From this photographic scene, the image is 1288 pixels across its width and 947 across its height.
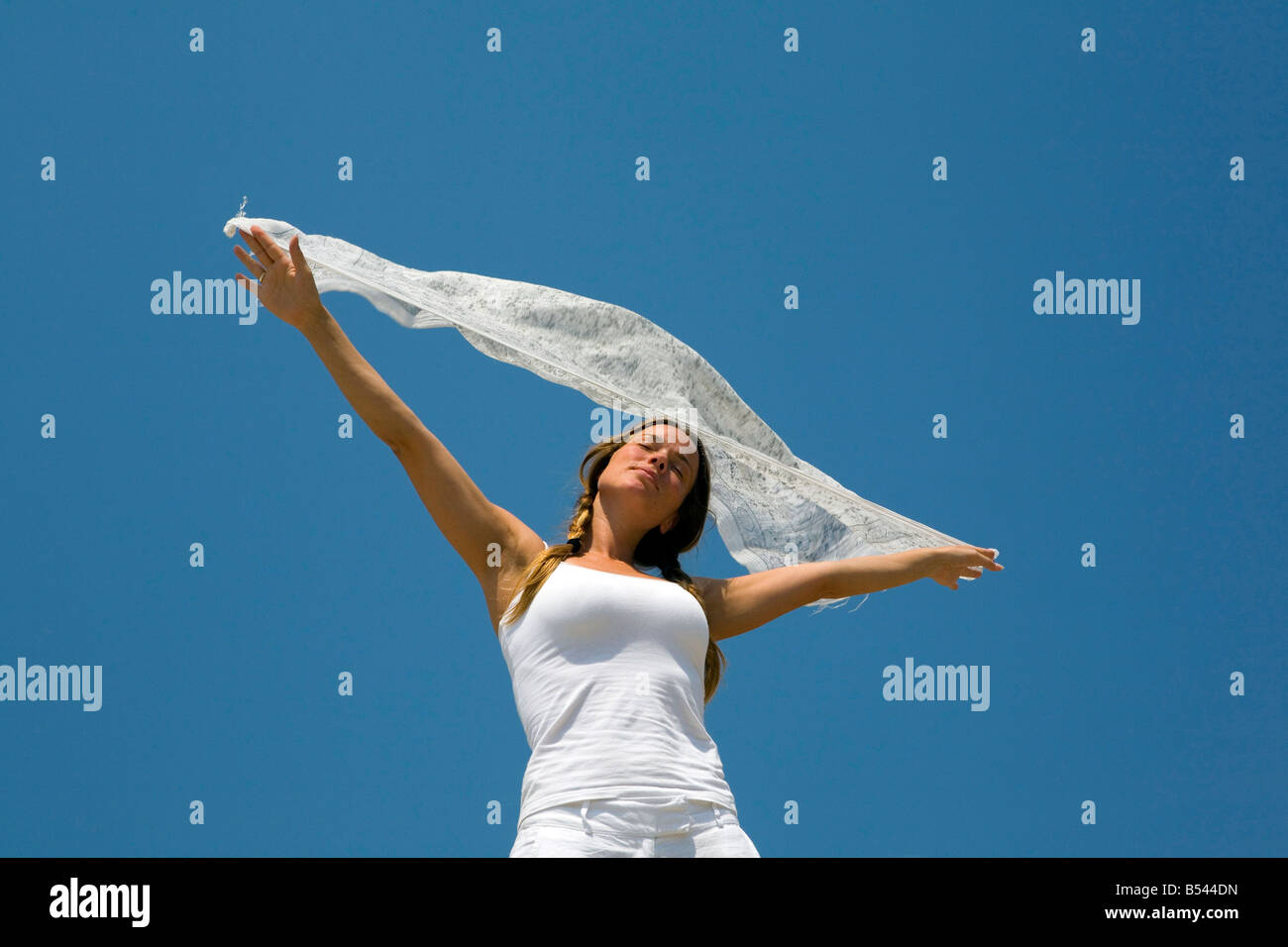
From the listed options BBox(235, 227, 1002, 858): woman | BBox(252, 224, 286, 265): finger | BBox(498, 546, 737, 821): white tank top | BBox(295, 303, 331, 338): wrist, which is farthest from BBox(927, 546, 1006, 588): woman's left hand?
BBox(252, 224, 286, 265): finger

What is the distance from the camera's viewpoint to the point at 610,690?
3926 mm

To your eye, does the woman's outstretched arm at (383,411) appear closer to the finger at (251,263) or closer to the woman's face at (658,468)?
the finger at (251,263)

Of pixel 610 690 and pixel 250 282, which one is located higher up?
pixel 250 282

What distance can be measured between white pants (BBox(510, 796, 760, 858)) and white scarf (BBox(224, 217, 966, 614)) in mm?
1360

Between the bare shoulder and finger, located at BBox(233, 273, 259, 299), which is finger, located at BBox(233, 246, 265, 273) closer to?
finger, located at BBox(233, 273, 259, 299)

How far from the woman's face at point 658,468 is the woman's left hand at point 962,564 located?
98 cm

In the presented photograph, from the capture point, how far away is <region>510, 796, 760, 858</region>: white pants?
363 centimetres

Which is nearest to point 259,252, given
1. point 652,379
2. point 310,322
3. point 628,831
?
point 310,322

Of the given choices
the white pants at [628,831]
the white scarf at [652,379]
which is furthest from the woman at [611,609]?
the white scarf at [652,379]

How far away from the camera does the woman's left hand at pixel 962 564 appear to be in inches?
191

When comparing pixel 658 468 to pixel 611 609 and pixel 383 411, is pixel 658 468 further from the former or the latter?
pixel 383 411


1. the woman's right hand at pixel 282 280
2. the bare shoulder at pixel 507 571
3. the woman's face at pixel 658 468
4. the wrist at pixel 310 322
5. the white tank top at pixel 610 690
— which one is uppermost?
the woman's right hand at pixel 282 280

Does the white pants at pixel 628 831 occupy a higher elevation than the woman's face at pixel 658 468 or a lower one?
lower

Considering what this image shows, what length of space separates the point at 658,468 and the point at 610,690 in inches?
41.1
